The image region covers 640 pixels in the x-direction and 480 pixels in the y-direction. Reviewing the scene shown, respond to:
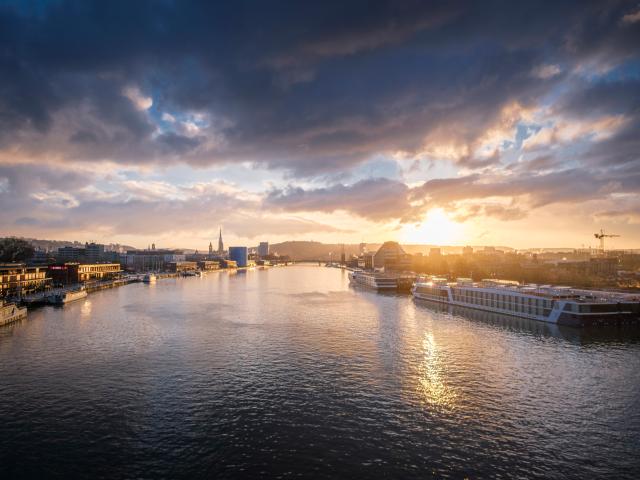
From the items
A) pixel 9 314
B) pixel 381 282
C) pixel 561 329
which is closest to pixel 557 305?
pixel 561 329

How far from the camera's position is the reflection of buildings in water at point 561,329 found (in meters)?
58.6

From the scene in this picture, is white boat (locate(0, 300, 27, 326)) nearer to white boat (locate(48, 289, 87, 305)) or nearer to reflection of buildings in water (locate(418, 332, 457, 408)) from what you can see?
white boat (locate(48, 289, 87, 305))

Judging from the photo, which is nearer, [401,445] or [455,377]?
[401,445]

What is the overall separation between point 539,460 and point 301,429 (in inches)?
643

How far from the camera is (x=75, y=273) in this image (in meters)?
149

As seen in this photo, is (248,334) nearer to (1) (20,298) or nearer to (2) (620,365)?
(2) (620,365)

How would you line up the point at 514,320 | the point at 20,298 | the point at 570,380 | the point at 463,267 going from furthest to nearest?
the point at 463,267 → the point at 20,298 → the point at 514,320 → the point at 570,380

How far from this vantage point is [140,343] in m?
55.1

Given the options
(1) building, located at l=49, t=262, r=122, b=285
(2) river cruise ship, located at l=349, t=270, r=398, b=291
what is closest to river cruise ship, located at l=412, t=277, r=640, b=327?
(2) river cruise ship, located at l=349, t=270, r=398, b=291

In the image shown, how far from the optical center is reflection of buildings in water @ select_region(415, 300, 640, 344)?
5862 centimetres

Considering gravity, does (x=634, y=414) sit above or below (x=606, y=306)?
below

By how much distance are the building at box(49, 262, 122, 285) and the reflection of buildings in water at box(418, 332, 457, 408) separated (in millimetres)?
140650

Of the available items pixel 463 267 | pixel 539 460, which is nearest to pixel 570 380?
pixel 539 460

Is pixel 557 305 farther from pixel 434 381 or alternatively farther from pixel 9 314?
pixel 9 314
